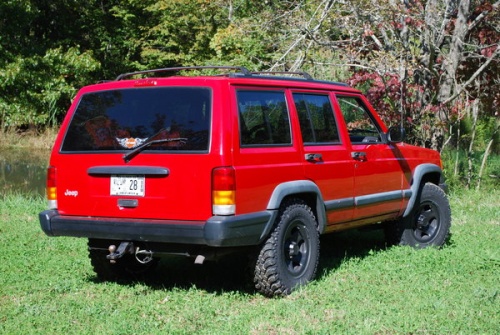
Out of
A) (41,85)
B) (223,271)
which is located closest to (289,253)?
(223,271)

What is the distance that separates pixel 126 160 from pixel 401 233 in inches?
137

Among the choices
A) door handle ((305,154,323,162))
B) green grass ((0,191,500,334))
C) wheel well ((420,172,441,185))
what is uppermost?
door handle ((305,154,323,162))

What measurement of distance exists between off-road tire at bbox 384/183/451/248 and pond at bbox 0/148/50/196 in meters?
10.2

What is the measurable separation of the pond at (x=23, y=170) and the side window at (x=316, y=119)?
422 inches

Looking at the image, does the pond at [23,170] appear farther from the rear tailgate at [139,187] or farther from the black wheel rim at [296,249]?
the black wheel rim at [296,249]

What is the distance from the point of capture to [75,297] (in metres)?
6.00

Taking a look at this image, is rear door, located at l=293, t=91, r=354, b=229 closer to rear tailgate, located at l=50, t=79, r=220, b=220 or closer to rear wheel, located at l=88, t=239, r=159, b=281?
rear tailgate, located at l=50, t=79, r=220, b=220

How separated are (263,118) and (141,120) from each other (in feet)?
3.20

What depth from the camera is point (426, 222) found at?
8.19 meters

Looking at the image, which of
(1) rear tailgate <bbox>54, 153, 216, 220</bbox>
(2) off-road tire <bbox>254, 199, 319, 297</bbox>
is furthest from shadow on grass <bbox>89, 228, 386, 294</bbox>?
(1) rear tailgate <bbox>54, 153, 216, 220</bbox>

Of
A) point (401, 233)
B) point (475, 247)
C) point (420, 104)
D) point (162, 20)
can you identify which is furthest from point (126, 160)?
point (162, 20)

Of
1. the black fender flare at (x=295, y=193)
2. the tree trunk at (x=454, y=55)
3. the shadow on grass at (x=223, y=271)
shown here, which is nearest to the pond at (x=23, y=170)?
the tree trunk at (x=454, y=55)

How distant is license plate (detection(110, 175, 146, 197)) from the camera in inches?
224

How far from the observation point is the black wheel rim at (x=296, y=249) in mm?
6141
